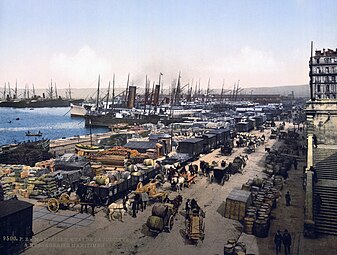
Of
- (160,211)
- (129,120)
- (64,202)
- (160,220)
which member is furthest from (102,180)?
(129,120)

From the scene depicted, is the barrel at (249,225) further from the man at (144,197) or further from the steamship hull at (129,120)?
the steamship hull at (129,120)

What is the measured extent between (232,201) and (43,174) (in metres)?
15.4

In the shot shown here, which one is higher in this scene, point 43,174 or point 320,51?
point 320,51

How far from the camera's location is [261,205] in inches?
803

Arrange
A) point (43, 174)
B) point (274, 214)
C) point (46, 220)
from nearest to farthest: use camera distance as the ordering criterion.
Answer: point (46, 220) → point (274, 214) → point (43, 174)

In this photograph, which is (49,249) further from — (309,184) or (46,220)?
(309,184)

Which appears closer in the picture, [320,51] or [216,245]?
[216,245]

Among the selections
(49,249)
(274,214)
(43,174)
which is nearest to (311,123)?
(274,214)

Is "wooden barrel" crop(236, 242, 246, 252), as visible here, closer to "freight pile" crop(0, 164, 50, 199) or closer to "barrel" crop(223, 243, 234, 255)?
"barrel" crop(223, 243, 234, 255)

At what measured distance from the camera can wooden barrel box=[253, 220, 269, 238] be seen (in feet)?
55.7

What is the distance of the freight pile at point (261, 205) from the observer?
17172mm

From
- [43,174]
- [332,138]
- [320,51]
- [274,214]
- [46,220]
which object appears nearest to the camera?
[46,220]

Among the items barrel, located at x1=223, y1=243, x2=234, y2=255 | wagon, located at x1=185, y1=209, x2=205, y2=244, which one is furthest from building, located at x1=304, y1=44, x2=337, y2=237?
wagon, located at x1=185, y1=209, x2=205, y2=244

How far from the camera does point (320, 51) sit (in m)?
61.9
